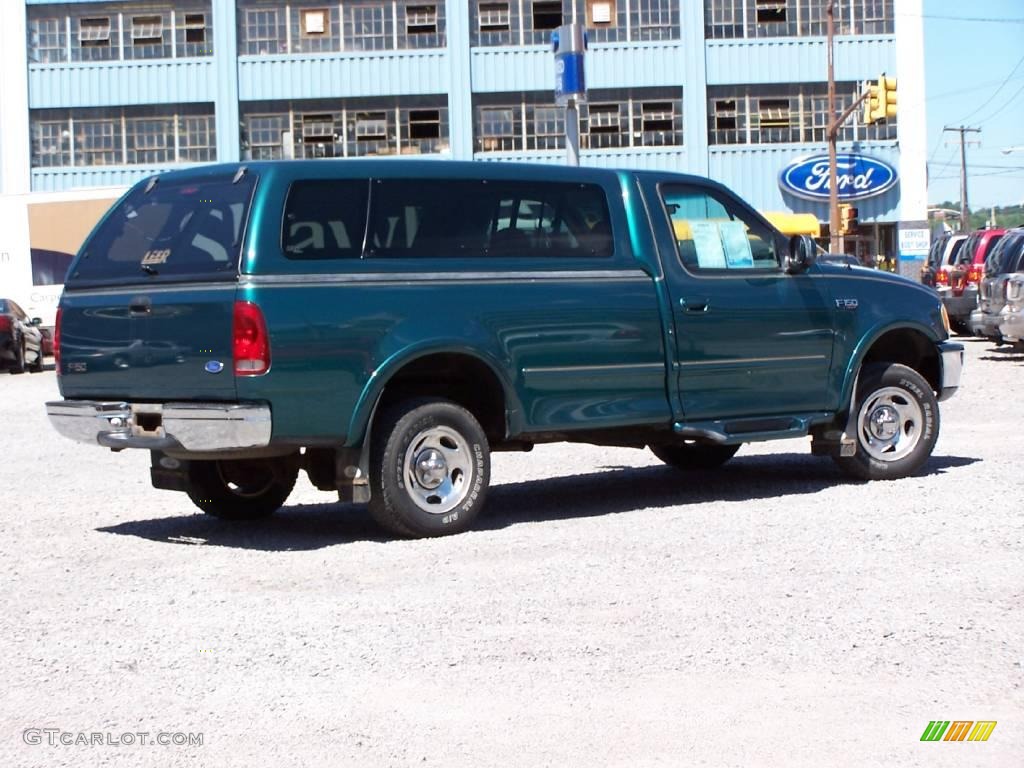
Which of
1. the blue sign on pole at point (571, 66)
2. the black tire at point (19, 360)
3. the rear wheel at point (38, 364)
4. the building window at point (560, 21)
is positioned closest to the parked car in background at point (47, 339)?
the rear wheel at point (38, 364)

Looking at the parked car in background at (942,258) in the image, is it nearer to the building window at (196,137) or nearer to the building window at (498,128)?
the building window at (498,128)

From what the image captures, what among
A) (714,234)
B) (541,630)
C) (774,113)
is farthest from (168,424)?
(774,113)

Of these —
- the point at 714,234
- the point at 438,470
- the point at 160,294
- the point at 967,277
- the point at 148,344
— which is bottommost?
the point at 438,470

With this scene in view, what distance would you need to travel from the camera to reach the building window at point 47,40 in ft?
164

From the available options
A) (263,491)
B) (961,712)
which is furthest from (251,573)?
(961,712)

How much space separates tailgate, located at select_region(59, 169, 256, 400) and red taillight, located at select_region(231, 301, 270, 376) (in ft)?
0.16

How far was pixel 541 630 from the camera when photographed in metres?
6.79

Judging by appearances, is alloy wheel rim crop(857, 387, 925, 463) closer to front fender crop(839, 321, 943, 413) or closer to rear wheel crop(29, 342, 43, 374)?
front fender crop(839, 321, 943, 413)

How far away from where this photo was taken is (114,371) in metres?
9.07

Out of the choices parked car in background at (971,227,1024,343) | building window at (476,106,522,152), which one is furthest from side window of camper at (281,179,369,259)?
building window at (476,106,522,152)

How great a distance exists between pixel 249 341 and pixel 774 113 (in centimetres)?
4307

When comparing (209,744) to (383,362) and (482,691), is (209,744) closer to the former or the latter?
(482,691)

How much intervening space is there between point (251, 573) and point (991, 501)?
450cm

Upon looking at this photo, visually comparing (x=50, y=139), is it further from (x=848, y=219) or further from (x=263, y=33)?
(x=848, y=219)
